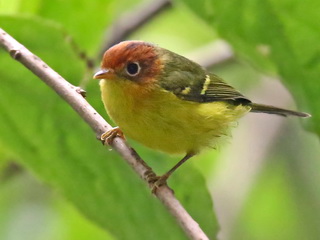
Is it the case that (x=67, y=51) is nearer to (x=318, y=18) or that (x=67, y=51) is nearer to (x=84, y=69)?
(x=84, y=69)

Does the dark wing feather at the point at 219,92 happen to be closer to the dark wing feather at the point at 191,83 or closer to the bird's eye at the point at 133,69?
the dark wing feather at the point at 191,83

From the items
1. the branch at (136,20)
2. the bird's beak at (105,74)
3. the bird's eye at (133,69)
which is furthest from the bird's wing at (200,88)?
the branch at (136,20)

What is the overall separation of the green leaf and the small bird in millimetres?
354

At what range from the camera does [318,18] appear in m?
2.31

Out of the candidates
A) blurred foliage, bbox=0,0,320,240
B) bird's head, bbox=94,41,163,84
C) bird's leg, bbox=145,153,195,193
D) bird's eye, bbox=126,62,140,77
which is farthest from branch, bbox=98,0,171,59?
bird's leg, bbox=145,153,195,193

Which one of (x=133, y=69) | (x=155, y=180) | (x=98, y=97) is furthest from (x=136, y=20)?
(x=155, y=180)

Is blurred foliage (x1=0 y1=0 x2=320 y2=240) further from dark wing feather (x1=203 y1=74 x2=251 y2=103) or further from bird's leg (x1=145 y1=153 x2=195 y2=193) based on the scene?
dark wing feather (x1=203 y1=74 x2=251 y2=103)

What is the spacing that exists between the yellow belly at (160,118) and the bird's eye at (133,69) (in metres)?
0.05

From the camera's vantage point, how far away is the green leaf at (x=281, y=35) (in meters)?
2.31

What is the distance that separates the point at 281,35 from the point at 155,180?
28.6 inches

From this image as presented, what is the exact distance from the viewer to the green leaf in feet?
7.59

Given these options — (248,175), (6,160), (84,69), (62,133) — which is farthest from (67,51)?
(248,175)

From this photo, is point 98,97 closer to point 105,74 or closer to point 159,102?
point 105,74

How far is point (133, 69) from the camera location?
3.07m
